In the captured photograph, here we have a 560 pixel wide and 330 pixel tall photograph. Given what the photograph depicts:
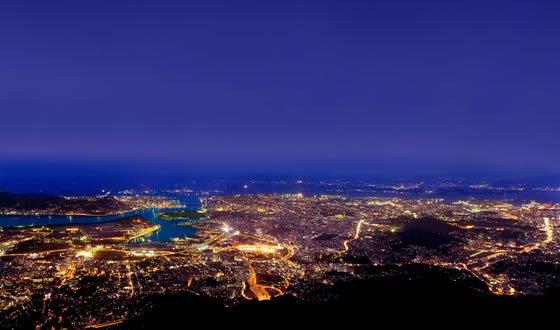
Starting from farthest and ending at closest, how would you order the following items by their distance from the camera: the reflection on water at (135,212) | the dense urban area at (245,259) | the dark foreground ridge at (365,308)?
the reflection on water at (135,212) < the dense urban area at (245,259) < the dark foreground ridge at (365,308)

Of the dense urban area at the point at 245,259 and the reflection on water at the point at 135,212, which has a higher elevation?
the dense urban area at the point at 245,259

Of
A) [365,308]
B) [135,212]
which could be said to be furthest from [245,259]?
[135,212]

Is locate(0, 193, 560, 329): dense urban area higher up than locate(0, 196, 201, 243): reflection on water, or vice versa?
locate(0, 193, 560, 329): dense urban area

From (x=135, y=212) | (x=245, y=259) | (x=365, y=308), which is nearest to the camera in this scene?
(x=365, y=308)

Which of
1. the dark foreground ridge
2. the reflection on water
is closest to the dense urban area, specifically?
the dark foreground ridge

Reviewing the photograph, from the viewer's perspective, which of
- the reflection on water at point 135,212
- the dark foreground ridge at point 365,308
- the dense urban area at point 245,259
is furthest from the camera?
the reflection on water at point 135,212

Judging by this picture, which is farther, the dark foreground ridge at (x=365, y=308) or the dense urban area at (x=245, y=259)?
the dense urban area at (x=245, y=259)

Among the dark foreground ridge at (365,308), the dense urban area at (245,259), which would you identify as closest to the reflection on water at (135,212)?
the dense urban area at (245,259)

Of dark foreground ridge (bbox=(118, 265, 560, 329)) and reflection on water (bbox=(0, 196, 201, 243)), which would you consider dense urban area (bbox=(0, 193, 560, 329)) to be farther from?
reflection on water (bbox=(0, 196, 201, 243))

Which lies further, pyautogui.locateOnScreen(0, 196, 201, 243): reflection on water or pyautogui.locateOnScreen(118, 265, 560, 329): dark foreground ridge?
pyautogui.locateOnScreen(0, 196, 201, 243): reflection on water

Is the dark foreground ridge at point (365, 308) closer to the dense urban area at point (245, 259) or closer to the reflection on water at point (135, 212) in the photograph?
the dense urban area at point (245, 259)

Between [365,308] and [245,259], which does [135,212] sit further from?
[365,308]
